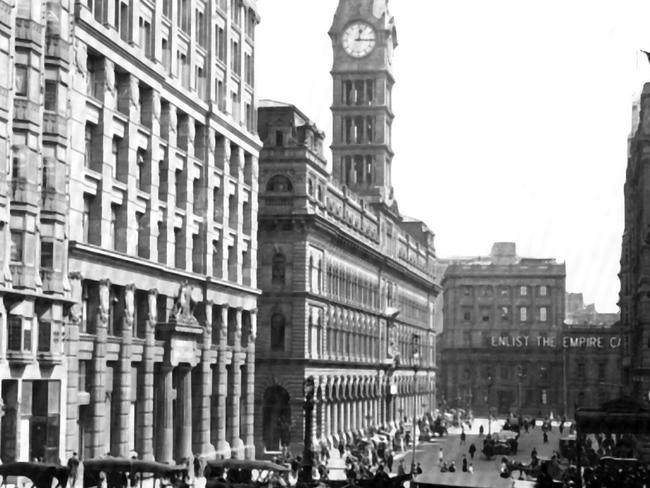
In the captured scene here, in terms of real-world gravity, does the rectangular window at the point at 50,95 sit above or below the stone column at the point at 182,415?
above

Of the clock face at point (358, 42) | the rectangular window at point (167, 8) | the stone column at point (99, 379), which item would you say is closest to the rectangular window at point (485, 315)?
the clock face at point (358, 42)

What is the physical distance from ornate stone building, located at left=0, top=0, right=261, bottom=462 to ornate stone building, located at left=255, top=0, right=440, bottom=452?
11320 mm

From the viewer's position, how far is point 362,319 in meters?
115

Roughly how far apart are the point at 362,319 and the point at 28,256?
215ft

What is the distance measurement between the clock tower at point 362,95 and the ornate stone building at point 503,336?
49.2 meters

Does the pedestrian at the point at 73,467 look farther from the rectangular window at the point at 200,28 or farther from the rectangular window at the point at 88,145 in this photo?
the rectangular window at the point at 200,28

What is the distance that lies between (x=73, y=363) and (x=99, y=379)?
3.13m

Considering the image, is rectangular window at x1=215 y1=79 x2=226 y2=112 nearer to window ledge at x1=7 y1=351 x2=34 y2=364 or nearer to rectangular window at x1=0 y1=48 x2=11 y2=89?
rectangular window at x1=0 y1=48 x2=11 y2=89

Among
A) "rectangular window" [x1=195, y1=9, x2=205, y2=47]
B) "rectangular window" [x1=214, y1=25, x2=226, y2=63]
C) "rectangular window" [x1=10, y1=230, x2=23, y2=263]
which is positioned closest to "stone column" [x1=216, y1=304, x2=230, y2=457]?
"rectangular window" [x1=214, y1=25, x2=226, y2=63]

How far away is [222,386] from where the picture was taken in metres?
74.8

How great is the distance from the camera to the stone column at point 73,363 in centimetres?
5456

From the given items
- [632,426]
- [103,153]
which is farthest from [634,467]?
[103,153]

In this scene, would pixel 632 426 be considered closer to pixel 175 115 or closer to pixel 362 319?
pixel 175 115

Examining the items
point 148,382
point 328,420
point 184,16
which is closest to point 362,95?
point 328,420
